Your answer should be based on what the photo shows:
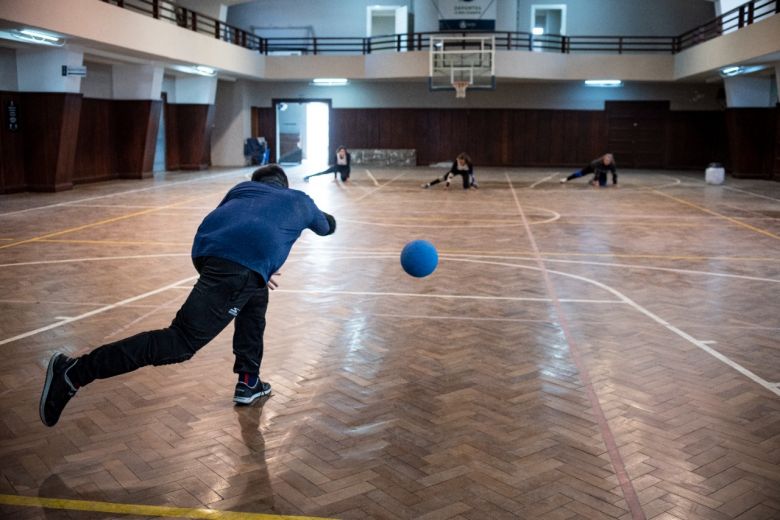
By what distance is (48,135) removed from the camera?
2000 cm

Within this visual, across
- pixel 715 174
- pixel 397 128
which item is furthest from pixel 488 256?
pixel 397 128

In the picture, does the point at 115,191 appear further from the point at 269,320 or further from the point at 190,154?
the point at 269,320

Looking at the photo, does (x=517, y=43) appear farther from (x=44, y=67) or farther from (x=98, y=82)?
(x=44, y=67)

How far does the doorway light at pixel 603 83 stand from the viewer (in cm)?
3212

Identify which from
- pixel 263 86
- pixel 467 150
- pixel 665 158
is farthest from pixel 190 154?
pixel 665 158

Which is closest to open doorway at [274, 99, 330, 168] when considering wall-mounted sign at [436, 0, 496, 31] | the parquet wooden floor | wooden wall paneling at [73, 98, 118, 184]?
wall-mounted sign at [436, 0, 496, 31]

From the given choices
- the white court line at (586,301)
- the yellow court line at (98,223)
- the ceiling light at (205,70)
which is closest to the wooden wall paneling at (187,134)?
the ceiling light at (205,70)

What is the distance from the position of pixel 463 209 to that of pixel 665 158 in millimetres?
21204

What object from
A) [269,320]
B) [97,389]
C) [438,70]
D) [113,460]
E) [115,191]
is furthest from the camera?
[438,70]

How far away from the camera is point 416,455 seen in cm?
447

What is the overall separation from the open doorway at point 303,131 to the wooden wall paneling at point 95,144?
37.5 ft

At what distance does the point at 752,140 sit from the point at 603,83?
7.51 meters

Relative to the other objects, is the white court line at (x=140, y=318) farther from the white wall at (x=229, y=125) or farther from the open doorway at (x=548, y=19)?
the open doorway at (x=548, y=19)

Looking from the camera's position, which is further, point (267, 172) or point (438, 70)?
point (438, 70)
